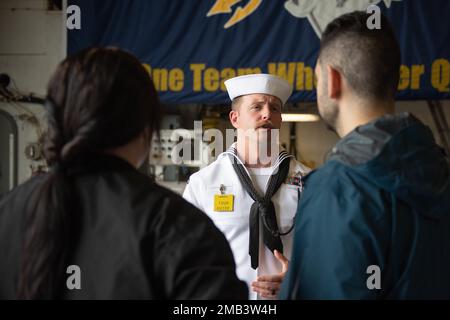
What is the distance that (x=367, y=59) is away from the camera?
974 mm

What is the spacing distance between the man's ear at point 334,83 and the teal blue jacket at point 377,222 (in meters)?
0.12

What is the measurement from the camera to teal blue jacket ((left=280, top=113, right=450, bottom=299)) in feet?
2.73

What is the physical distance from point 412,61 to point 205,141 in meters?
1.70

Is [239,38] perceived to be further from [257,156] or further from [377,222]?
[377,222]

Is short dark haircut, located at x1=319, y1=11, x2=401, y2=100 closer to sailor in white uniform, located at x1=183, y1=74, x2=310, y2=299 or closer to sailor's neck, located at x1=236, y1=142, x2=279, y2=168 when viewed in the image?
sailor in white uniform, located at x1=183, y1=74, x2=310, y2=299

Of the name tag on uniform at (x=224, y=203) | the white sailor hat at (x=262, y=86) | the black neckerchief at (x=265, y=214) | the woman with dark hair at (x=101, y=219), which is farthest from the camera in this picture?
the white sailor hat at (x=262, y=86)

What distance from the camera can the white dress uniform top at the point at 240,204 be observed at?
1.80m

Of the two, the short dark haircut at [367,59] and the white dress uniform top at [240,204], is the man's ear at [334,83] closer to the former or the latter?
the short dark haircut at [367,59]

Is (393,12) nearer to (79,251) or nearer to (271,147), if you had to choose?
(271,147)

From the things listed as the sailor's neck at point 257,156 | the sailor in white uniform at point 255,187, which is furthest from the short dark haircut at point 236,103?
the sailor's neck at point 257,156

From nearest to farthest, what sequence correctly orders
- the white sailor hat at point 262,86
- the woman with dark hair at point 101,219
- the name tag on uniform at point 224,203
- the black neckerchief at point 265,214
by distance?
1. the woman with dark hair at point 101,219
2. the black neckerchief at point 265,214
3. the name tag on uniform at point 224,203
4. the white sailor hat at point 262,86

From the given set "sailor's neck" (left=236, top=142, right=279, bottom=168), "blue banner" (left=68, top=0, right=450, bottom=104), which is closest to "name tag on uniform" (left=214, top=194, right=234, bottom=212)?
"sailor's neck" (left=236, top=142, right=279, bottom=168)

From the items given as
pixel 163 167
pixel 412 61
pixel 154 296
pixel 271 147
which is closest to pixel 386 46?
pixel 154 296

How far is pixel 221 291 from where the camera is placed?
743 mm
